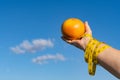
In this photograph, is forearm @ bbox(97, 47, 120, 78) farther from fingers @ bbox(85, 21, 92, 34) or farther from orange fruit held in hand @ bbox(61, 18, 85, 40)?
orange fruit held in hand @ bbox(61, 18, 85, 40)

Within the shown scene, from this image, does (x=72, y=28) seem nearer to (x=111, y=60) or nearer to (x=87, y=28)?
(x=87, y=28)

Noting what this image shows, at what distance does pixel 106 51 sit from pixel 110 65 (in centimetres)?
21

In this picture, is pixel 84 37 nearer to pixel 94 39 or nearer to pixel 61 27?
pixel 94 39

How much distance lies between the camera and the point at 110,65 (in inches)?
145

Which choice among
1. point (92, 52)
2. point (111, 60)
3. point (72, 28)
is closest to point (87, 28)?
point (72, 28)

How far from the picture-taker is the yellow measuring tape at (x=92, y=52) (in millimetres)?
3889

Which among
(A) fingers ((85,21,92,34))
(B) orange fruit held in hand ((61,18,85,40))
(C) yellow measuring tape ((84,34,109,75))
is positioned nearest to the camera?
(C) yellow measuring tape ((84,34,109,75))

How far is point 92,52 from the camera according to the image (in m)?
3.98

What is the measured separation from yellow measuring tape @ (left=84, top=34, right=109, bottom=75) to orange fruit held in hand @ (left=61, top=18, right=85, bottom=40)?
0.74m

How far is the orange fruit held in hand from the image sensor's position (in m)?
4.94

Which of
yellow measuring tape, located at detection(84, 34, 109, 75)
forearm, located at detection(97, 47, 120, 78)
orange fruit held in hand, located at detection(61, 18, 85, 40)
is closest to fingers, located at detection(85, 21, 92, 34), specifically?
orange fruit held in hand, located at detection(61, 18, 85, 40)

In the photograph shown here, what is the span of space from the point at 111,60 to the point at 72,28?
5.24 ft

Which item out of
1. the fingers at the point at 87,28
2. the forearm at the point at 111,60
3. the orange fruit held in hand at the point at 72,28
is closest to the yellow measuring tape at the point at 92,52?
the forearm at the point at 111,60

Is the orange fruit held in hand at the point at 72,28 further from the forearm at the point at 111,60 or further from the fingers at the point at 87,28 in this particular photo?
the forearm at the point at 111,60
